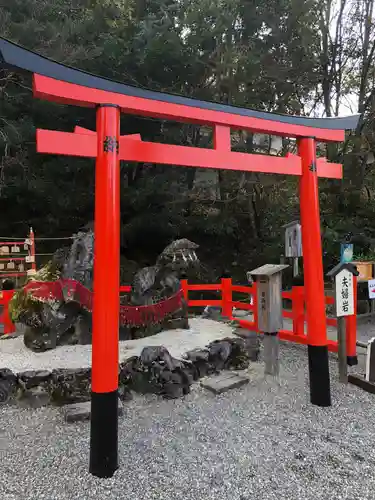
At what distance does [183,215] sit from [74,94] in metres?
8.77

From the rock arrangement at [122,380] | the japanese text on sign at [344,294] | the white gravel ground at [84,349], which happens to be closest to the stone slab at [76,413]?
the rock arrangement at [122,380]

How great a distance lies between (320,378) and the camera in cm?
334

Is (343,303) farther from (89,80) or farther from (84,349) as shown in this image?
(89,80)

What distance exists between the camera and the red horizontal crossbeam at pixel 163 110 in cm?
241

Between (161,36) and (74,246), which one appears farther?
(161,36)

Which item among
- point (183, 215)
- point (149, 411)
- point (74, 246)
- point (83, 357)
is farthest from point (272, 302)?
point (183, 215)

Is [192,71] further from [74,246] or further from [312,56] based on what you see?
[74,246]

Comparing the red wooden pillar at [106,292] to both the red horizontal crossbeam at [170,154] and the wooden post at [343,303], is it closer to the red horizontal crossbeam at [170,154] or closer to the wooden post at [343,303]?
the red horizontal crossbeam at [170,154]

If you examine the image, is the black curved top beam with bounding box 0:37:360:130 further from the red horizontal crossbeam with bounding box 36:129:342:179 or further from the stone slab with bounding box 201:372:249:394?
the stone slab with bounding box 201:372:249:394

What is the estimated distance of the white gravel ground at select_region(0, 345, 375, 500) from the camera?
2180 millimetres

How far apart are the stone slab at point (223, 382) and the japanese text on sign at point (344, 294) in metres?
1.29

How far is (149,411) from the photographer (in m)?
3.33

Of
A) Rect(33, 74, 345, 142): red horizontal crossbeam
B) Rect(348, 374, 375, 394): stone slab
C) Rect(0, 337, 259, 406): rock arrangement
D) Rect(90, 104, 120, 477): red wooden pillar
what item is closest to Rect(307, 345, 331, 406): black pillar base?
Rect(348, 374, 375, 394): stone slab

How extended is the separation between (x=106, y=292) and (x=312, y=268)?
2.02 meters
